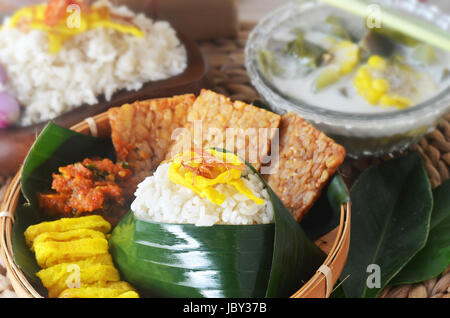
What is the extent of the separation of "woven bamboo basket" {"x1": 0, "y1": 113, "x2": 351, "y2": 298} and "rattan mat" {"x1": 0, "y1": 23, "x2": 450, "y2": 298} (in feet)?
0.78

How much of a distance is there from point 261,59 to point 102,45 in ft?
2.33

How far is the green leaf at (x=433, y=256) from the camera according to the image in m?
1.83

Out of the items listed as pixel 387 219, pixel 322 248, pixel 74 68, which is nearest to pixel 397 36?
pixel 387 219

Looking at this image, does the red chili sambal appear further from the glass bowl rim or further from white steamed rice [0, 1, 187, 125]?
the glass bowl rim

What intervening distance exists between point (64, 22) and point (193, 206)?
1.18 m

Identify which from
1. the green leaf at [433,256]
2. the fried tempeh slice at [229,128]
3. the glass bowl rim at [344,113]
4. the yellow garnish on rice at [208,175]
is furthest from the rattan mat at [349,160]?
the yellow garnish on rice at [208,175]

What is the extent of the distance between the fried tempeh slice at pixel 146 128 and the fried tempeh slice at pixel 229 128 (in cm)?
5

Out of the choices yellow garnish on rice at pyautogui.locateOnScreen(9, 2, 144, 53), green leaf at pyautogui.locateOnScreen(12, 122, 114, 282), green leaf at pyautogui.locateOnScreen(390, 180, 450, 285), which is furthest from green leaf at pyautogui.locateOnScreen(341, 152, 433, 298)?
yellow garnish on rice at pyautogui.locateOnScreen(9, 2, 144, 53)

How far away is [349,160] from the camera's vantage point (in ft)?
7.49

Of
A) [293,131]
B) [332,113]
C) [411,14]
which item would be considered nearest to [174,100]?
[293,131]

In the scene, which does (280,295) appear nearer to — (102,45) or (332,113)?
(332,113)

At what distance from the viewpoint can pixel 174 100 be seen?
195 cm

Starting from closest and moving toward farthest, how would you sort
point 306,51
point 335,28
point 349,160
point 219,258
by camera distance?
point 219,258
point 349,160
point 306,51
point 335,28

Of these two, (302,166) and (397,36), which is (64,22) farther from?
(397,36)
